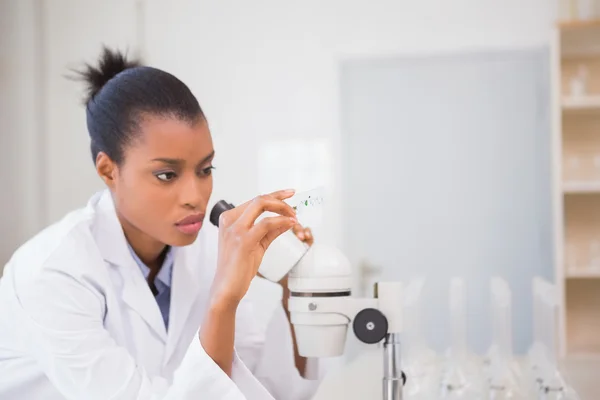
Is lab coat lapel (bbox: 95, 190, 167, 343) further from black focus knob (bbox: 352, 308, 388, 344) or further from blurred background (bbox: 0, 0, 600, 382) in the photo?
blurred background (bbox: 0, 0, 600, 382)

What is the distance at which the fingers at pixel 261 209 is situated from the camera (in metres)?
0.91

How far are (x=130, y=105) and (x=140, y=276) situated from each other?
30 centimetres

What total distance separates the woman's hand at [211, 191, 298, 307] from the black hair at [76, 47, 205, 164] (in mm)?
251

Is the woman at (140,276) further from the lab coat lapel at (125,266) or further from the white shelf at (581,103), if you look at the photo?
the white shelf at (581,103)

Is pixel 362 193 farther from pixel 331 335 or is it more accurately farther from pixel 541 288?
pixel 331 335

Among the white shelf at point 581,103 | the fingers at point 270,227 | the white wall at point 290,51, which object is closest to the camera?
the fingers at point 270,227

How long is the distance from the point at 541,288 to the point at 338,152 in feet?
6.04

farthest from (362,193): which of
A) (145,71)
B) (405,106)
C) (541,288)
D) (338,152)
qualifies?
(145,71)

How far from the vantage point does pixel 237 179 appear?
3047mm

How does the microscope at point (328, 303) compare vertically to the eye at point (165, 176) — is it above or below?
below

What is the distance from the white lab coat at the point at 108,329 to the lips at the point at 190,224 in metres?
0.12

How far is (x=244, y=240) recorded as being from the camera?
0.90 m

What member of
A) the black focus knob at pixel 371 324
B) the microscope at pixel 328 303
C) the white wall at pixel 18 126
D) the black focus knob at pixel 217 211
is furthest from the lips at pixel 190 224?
the white wall at pixel 18 126

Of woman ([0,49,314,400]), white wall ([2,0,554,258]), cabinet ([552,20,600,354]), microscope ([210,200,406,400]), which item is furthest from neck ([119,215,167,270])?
cabinet ([552,20,600,354])
